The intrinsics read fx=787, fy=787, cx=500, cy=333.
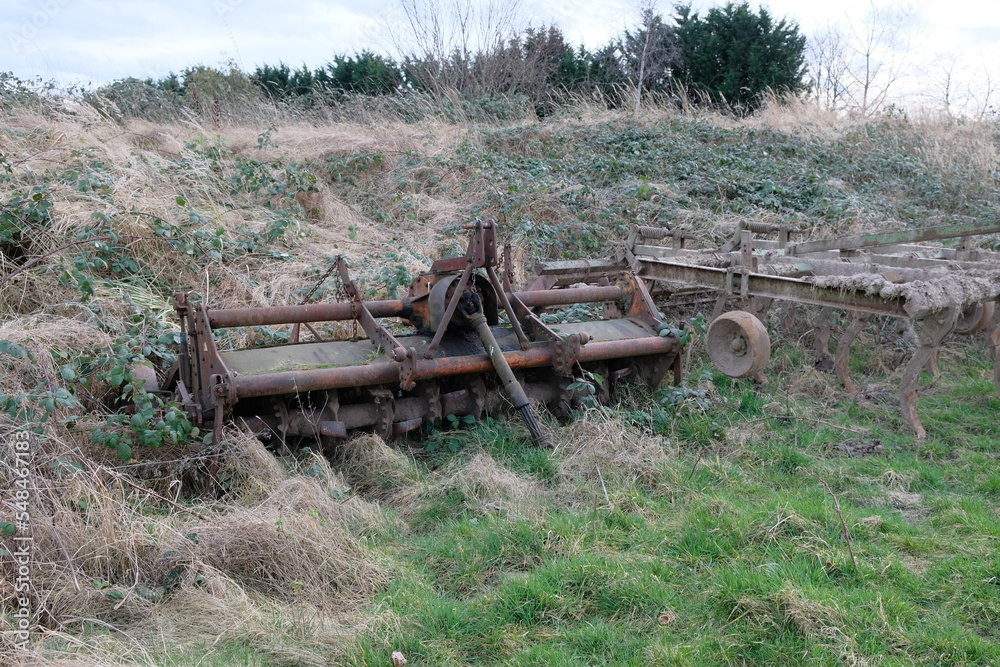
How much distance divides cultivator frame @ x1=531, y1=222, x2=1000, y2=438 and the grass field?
37 centimetres

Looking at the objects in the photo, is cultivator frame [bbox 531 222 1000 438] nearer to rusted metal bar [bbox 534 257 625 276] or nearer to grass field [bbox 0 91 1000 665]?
rusted metal bar [bbox 534 257 625 276]

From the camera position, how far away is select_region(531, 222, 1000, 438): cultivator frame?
494cm

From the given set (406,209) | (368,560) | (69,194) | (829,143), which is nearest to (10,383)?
(368,560)

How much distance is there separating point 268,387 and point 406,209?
5400mm

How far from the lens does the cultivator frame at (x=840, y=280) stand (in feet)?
16.2

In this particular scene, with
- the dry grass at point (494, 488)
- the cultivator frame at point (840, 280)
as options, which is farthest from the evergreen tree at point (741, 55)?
the dry grass at point (494, 488)

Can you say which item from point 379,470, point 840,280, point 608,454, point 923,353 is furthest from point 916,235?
point 379,470

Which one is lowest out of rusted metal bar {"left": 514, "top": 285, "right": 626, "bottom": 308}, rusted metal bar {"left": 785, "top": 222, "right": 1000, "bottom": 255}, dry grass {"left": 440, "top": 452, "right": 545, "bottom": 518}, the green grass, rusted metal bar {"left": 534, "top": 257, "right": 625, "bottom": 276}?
the green grass

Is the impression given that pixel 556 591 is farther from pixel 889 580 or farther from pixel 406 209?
pixel 406 209

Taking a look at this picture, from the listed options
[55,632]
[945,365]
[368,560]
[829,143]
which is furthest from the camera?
[829,143]

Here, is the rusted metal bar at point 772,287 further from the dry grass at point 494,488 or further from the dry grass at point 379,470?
the dry grass at point 379,470

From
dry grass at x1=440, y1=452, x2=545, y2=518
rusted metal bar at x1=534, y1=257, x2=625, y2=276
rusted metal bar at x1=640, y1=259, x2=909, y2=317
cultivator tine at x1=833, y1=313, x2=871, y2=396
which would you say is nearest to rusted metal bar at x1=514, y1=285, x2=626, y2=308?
rusted metal bar at x1=640, y1=259, x2=909, y2=317

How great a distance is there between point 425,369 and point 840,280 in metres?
2.72

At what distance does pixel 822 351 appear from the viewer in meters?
6.74
